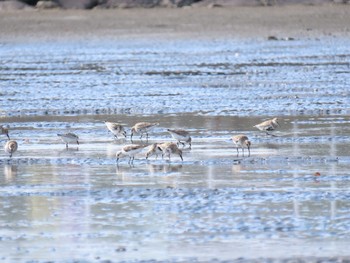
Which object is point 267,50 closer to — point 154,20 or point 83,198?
point 154,20

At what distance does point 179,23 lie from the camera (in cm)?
4659

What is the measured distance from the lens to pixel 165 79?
93.5ft

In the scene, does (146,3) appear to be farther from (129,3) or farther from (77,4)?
(77,4)

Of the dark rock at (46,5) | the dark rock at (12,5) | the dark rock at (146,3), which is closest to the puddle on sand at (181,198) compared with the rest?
the dark rock at (146,3)

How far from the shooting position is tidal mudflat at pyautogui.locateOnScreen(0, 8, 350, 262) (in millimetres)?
10070

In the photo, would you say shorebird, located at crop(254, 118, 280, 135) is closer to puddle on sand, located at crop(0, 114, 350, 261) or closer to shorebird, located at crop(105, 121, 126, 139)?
puddle on sand, located at crop(0, 114, 350, 261)

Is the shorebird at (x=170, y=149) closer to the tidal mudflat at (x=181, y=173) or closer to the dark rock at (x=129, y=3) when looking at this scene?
the tidal mudflat at (x=181, y=173)

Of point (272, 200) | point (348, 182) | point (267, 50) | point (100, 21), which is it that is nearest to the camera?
point (272, 200)

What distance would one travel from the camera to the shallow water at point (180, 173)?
1012 cm

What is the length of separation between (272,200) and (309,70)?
18618mm

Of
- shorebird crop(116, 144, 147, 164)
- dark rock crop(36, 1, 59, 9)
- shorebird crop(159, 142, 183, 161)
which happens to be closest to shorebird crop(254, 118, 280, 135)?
shorebird crop(159, 142, 183, 161)

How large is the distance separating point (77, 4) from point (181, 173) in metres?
36.2

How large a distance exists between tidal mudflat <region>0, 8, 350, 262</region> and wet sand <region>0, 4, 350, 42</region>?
597 inches

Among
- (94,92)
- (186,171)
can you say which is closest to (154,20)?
(94,92)
